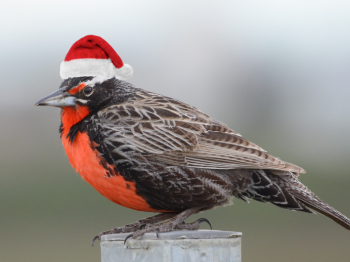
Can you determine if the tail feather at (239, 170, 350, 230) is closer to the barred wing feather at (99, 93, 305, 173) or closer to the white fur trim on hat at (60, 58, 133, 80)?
the barred wing feather at (99, 93, 305, 173)

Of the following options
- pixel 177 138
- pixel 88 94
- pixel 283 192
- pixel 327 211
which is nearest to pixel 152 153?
pixel 177 138

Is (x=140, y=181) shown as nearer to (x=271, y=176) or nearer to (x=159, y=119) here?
(x=159, y=119)

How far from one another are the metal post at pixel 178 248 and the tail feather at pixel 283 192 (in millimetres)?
821

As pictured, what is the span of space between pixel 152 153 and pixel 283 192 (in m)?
0.98

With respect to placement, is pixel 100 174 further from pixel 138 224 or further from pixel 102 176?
pixel 138 224

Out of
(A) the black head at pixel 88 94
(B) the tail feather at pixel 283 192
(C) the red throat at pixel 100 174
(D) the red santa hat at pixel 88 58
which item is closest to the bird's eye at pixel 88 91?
(A) the black head at pixel 88 94

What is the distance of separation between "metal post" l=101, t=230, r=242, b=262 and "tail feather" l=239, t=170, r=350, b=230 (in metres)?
0.82

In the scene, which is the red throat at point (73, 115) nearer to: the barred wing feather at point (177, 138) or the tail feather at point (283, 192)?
the barred wing feather at point (177, 138)

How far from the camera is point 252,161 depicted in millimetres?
3531

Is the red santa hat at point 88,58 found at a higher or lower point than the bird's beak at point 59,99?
higher

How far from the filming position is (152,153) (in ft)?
11.2

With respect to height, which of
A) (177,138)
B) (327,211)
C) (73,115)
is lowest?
(327,211)

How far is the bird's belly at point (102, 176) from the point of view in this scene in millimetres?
3357

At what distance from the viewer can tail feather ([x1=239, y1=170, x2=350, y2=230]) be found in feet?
12.1
